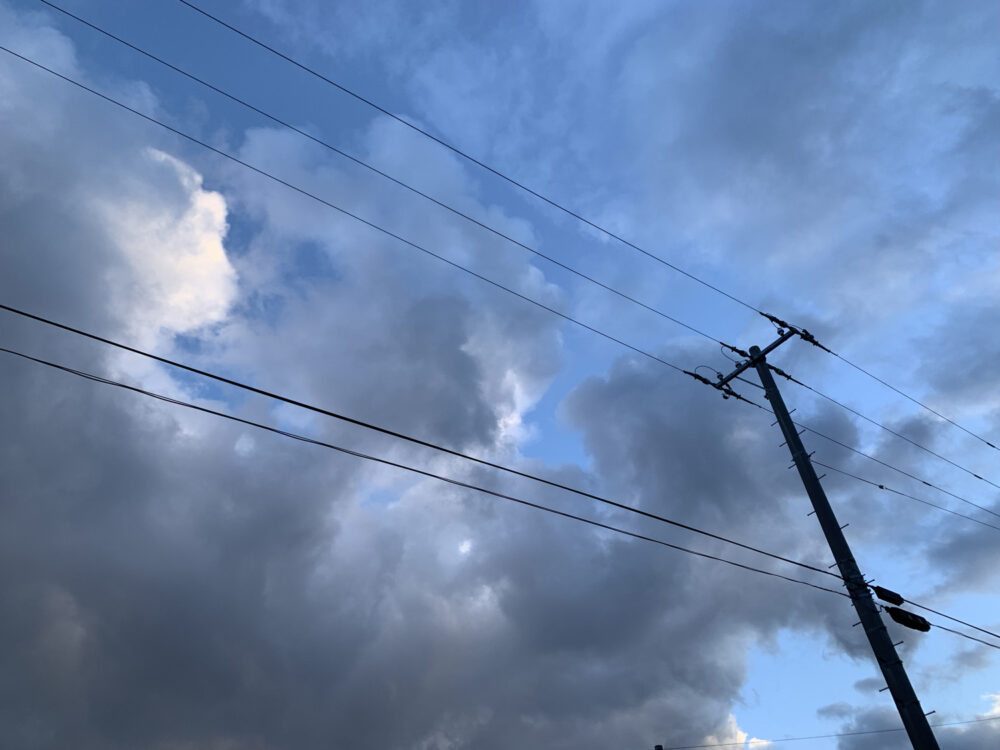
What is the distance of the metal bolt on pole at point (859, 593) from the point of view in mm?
14266

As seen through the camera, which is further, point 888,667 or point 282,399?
point 888,667

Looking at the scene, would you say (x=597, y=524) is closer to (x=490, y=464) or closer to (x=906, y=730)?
(x=490, y=464)

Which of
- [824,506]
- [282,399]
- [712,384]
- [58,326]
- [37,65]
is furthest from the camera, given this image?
[712,384]

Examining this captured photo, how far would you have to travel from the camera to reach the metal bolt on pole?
14266 mm

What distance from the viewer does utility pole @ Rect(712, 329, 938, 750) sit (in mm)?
14289

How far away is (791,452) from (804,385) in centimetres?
430

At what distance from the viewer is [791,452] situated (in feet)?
60.9

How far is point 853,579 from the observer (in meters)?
16.0

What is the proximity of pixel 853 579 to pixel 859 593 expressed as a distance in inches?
13.9

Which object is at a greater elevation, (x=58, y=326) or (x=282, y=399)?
(x=58, y=326)

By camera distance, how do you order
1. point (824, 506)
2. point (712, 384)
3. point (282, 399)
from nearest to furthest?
point (282, 399) → point (824, 506) → point (712, 384)

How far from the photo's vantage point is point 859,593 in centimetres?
1583

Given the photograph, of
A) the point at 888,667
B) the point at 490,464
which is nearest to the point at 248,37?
the point at 490,464

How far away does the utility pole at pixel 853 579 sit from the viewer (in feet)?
46.9
